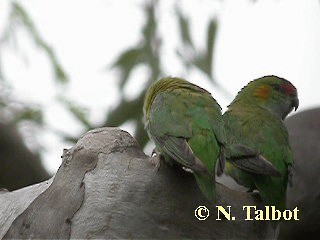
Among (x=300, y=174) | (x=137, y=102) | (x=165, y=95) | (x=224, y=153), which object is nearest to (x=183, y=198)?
(x=224, y=153)

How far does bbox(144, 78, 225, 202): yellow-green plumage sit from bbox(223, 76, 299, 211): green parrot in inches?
8.5

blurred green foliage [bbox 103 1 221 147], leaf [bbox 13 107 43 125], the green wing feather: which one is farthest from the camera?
blurred green foliage [bbox 103 1 221 147]

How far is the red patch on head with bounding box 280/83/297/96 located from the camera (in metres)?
2.83

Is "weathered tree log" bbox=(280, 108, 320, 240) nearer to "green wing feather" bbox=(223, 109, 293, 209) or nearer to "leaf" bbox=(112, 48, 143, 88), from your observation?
"green wing feather" bbox=(223, 109, 293, 209)

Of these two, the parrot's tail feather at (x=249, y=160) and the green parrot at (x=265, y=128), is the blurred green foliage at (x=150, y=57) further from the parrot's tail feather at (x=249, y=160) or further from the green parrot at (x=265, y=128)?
the parrot's tail feather at (x=249, y=160)

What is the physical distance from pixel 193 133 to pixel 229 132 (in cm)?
38

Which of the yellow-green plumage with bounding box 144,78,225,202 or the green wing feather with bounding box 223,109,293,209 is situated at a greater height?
the yellow-green plumage with bounding box 144,78,225,202

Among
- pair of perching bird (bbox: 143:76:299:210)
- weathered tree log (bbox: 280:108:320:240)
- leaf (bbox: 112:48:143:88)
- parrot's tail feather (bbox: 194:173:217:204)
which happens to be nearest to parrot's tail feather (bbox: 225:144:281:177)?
pair of perching bird (bbox: 143:76:299:210)

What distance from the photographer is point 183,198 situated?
2.09 metres

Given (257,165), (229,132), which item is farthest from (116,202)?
(229,132)

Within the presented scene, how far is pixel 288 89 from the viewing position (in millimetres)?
2842

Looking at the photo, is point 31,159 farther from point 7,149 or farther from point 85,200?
point 85,200

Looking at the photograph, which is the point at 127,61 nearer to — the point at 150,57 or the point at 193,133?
the point at 150,57

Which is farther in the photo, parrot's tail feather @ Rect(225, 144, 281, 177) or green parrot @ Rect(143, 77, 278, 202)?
parrot's tail feather @ Rect(225, 144, 281, 177)
